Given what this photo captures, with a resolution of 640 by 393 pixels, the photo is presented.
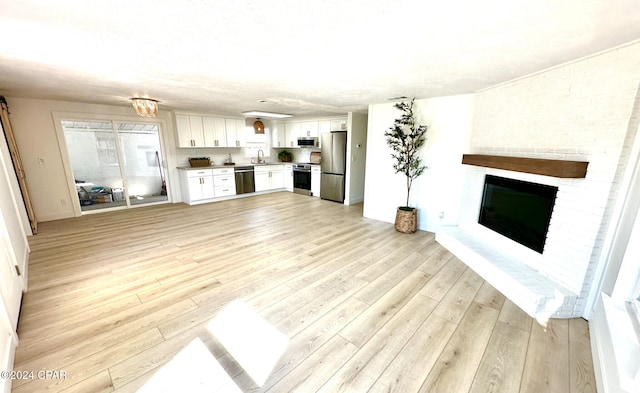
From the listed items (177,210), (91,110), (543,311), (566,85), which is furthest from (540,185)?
(91,110)

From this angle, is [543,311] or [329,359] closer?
[329,359]

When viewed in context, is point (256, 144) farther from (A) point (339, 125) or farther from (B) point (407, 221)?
(B) point (407, 221)

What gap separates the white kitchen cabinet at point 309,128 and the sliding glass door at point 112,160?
12.3 feet

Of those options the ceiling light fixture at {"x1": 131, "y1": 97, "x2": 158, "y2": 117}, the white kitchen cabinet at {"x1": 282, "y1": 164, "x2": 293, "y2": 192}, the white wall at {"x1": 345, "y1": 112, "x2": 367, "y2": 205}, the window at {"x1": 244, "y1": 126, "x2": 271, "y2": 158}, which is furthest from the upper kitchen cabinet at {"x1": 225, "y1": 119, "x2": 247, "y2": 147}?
the white wall at {"x1": 345, "y1": 112, "x2": 367, "y2": 205}

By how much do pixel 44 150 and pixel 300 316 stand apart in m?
5.95

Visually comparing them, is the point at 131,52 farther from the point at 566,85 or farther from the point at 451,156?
the point at 451,156

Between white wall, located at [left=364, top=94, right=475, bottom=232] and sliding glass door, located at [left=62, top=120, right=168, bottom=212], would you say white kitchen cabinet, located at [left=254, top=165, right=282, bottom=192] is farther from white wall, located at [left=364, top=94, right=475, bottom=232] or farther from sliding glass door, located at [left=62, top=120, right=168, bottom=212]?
white wall, located at [left=364, top=94, right=475, bottom=232]

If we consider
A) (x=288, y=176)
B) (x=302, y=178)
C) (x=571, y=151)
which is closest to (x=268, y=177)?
(x=288, y=176)

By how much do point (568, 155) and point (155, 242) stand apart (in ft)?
17.2

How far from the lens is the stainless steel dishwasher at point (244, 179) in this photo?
22.0ft

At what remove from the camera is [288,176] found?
777cm

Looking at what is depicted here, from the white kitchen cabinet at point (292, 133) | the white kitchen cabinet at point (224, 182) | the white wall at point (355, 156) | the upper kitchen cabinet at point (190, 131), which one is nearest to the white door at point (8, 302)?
the upper kitchen cabinet at point (190, 131)

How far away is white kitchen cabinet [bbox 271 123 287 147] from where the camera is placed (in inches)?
307

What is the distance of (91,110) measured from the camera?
16.1 feet
